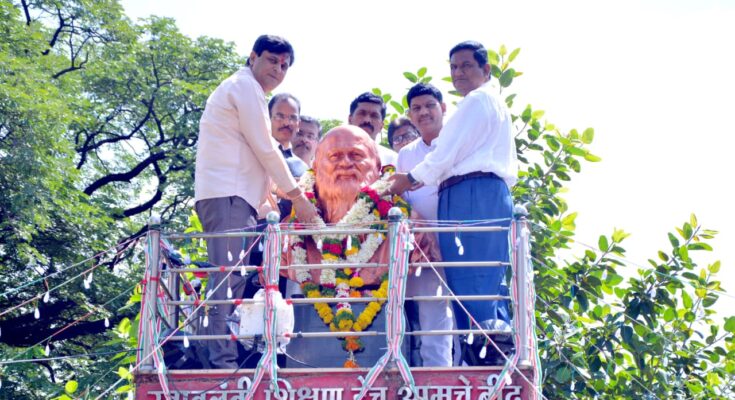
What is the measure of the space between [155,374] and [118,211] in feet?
50.2

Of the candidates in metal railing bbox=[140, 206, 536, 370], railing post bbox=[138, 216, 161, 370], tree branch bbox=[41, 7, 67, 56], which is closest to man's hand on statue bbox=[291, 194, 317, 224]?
metal railing bbox=[140, 206, 536, 370]

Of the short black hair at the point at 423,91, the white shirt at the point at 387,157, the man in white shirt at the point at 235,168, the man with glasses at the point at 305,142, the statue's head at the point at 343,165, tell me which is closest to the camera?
the man in white shirt at the point at 235,168

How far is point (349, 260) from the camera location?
754 centimetres

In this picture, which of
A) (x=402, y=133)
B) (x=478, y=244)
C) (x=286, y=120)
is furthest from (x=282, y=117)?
(x=478, y=244)

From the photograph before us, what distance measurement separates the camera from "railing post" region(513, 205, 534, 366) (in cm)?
646

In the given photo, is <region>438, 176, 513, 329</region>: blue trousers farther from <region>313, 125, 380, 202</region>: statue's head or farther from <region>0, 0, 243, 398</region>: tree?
<region>0, 0, 243, 398</region>: tree

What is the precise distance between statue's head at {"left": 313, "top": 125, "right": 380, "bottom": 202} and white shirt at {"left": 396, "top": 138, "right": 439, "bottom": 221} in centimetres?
40

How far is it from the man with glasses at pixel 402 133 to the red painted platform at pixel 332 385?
315cm

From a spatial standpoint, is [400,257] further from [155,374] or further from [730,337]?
[730,337]

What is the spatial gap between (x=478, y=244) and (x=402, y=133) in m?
2.35

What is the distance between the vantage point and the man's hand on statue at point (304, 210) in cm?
759

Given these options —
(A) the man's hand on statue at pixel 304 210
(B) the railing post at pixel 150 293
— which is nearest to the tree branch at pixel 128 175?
A: (A) the man's hand on statue at pixel 304 210

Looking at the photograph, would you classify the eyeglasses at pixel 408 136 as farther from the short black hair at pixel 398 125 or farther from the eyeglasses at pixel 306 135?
the eyeglasses at pixel 306 135

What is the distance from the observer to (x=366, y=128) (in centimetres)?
877
